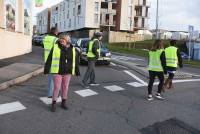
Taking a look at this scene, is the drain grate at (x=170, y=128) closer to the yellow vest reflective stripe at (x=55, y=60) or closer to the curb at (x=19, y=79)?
the yellow vest reflective stripe at (x=55, y=60)

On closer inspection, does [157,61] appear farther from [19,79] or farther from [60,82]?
[19,79]

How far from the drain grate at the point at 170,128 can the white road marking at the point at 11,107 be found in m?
2.99

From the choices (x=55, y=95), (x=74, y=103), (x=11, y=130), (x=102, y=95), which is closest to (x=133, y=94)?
(x=102, y=95)

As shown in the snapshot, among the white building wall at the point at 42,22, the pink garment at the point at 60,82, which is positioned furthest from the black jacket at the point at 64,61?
Result: the white building wall at the point at 42,22

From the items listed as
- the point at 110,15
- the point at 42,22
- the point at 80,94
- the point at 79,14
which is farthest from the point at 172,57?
the point at 42,22

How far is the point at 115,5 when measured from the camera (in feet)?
279

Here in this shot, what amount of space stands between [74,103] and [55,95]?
96cm

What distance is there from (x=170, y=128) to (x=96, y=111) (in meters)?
1.85

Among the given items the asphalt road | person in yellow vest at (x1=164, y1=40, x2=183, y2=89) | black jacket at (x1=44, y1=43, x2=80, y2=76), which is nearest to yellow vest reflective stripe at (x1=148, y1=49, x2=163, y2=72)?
the asphalt road

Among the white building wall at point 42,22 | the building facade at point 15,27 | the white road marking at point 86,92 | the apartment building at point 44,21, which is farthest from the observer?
the white building wall at point 42,22

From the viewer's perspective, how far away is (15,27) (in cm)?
2275

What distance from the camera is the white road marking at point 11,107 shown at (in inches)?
297

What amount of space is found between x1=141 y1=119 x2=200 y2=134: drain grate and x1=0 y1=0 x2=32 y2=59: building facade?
13.9m

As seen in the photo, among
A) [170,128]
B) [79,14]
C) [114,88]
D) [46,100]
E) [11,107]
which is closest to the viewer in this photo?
[170,128]
